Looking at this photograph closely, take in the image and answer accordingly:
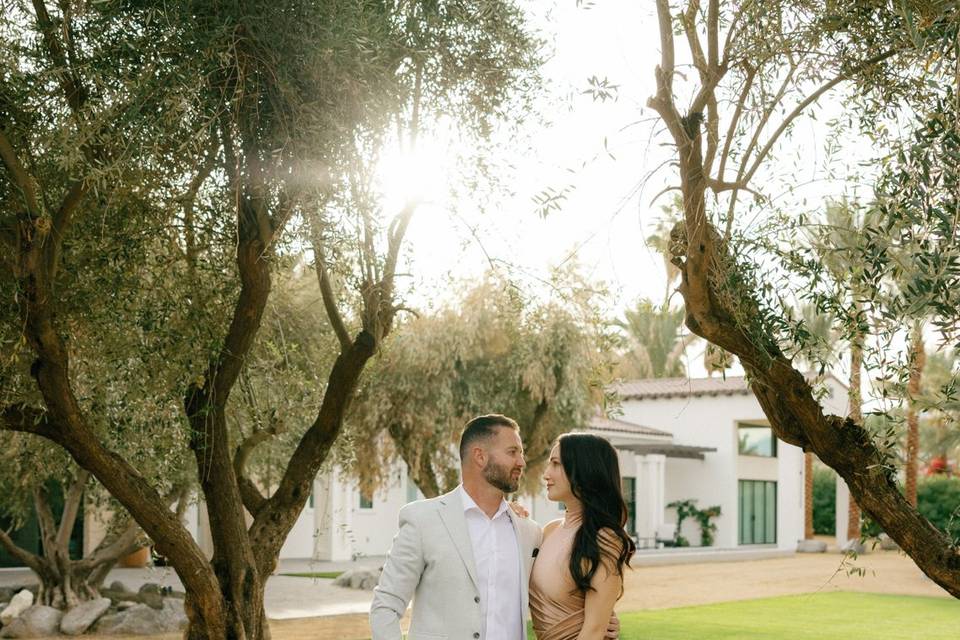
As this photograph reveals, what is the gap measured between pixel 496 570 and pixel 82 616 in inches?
530

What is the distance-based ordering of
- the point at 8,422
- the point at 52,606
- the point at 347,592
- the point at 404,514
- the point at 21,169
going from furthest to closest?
1. the point at 347,592
2. the point at 52,606
3. the point at 8,422
4. the point at 21,169
5. the point at 404,514

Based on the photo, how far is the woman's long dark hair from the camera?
14.1 feet

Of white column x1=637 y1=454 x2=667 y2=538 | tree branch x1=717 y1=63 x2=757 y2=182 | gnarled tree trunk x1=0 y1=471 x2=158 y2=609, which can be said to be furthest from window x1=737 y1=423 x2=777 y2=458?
tree branch x1=717 y1=63 x2=757 y2=182

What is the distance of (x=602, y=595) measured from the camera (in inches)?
168

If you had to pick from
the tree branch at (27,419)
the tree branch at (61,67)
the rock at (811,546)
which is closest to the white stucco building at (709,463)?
the rock at (811,546)

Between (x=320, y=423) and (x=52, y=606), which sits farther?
(x=52, y=606)

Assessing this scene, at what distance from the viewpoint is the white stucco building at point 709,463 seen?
3909 cm

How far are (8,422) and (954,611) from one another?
1667 centimetres

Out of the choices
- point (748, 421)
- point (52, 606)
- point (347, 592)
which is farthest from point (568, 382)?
point (748, 421)

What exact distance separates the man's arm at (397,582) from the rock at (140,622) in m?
12.7

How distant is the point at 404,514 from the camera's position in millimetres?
4465

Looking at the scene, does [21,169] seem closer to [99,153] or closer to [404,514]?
[99,153]

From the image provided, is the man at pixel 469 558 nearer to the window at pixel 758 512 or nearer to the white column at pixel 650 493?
the white column at pixel 650 493

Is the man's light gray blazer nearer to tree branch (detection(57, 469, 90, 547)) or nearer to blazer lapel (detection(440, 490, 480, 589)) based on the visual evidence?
blazer lapel (detection(440, 490, 480, 589))
